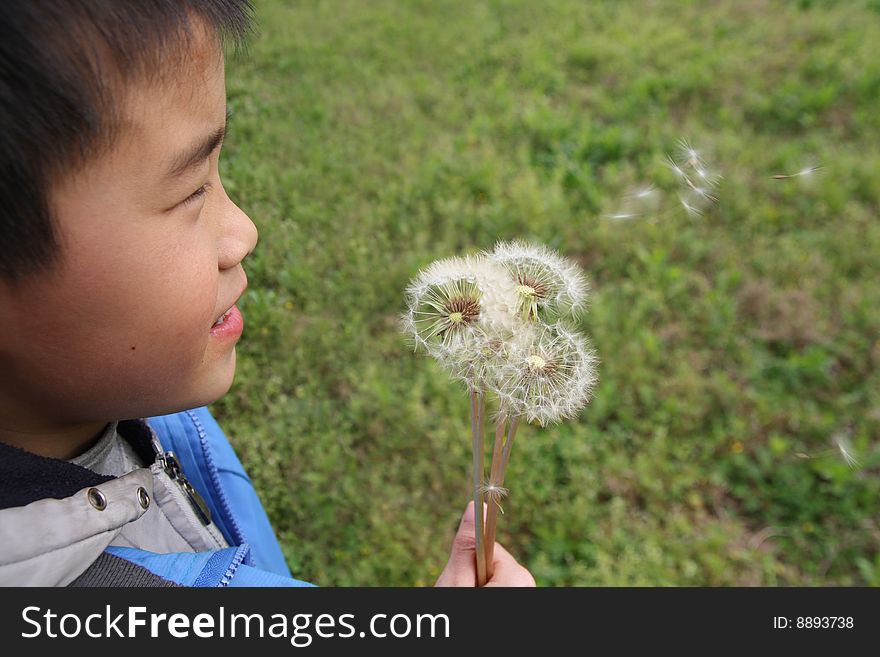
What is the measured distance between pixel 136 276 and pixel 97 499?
38 cm

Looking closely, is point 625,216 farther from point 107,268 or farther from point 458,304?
point 107,268

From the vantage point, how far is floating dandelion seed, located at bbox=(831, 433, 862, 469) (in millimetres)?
3104

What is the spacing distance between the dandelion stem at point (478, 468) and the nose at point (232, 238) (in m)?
0.47

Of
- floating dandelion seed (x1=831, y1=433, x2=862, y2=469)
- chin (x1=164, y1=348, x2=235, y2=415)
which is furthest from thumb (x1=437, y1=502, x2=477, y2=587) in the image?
floating dandelion seed (x1=831, y1=433, x2=862, y2=469)

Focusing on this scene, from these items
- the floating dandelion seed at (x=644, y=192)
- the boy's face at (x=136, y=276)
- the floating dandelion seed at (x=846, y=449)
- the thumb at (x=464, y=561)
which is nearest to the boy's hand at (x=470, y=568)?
the thumb at (x=464, y=561)

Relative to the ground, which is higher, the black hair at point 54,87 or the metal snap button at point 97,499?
the black hair at point 54,87

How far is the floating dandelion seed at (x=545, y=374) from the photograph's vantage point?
53.9 inches

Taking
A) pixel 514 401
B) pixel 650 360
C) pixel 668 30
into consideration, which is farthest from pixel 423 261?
pixel 668 30

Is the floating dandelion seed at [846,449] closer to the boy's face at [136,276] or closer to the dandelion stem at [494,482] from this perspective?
the dandelion stem at [494,482]

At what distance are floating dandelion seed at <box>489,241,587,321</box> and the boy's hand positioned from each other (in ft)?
1.43

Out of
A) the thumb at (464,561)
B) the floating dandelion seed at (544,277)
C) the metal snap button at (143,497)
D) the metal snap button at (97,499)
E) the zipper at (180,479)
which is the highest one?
the floating dandelion seed at (544,277)

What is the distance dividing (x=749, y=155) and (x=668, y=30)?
153 cm

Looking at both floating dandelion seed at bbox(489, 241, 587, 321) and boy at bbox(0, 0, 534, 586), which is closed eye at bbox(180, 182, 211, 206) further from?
floating dandelion seed at bbox(489, 241, 587, 321)

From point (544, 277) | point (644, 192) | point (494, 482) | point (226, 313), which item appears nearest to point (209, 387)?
point (226, 313)
